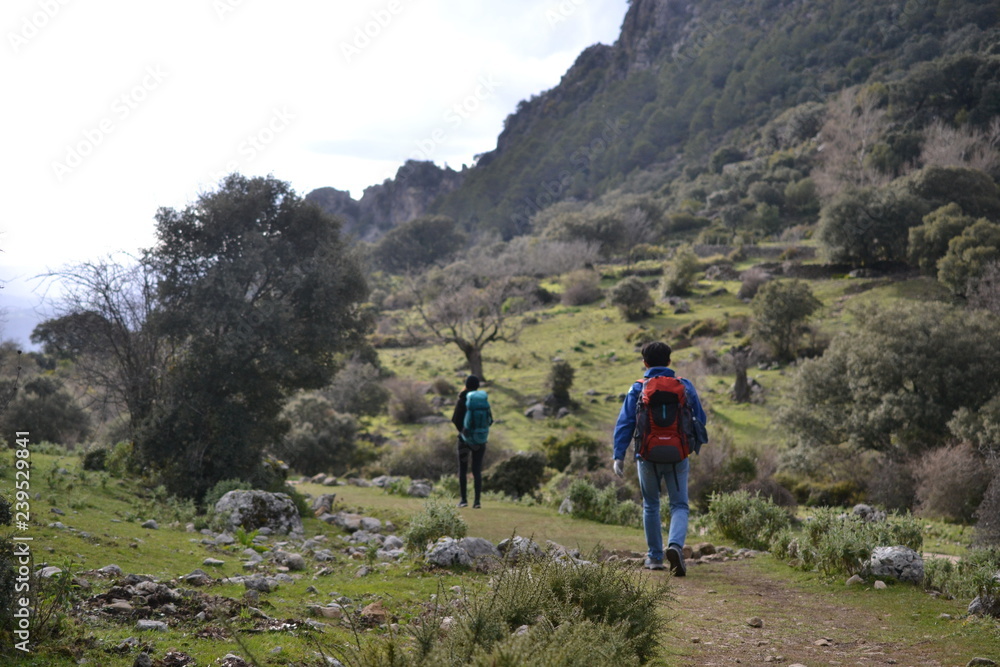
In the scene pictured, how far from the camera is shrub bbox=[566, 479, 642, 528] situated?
36.1ft

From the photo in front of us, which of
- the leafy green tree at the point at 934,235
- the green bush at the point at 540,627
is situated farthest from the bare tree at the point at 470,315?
the green bush at the point at 540,627

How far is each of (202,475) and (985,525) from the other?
41.2ft

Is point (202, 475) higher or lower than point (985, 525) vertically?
higher

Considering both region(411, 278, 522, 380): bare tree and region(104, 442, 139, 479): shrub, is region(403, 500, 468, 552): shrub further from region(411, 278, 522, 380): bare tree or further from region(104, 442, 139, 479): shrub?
region(411, 278, 522, 380): bare tree

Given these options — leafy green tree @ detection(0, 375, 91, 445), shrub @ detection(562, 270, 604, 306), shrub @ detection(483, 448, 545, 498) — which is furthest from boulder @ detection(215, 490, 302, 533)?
shrub @ detection(562, 270, 604, 306)

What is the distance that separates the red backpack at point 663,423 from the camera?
6.12 metres

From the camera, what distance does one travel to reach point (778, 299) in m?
28.8

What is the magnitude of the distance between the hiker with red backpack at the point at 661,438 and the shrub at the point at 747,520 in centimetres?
273

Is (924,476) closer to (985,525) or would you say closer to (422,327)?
(985,525)

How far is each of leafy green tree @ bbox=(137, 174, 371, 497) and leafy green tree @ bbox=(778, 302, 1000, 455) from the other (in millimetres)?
12274

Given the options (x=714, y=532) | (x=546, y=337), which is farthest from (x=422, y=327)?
(x=714, y=532)

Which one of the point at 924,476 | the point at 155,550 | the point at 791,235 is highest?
the point at 791,235

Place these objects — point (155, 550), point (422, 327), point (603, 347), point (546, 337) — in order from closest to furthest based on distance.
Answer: point (155, 550) < point (603, 347) < point (546, 337) < point (422, 327)

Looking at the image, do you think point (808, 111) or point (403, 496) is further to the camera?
point (808, 111)
